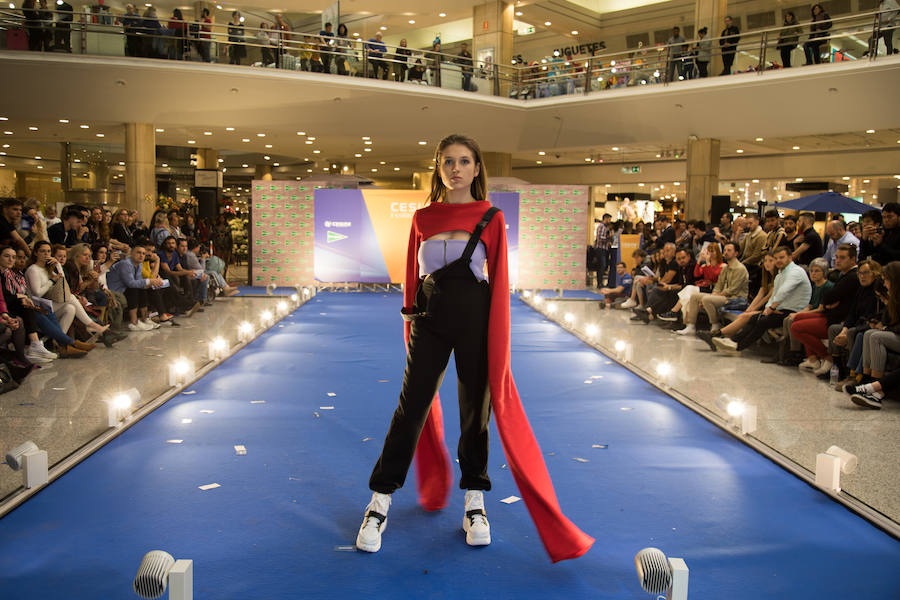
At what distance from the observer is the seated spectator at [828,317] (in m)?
6.62

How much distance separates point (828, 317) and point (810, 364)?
1.64ft

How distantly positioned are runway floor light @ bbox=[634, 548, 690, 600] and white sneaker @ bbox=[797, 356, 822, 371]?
5.30 metres

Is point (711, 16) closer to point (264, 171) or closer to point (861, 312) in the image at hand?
point (861, 312)

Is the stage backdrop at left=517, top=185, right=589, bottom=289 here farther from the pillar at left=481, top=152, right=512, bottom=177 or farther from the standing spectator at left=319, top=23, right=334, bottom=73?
the pillar at left=481, top=152, right=512, bottom=177

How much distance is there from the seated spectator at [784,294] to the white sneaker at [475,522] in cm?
548

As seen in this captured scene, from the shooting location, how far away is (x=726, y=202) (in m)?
15.6

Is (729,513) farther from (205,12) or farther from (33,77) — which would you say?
(205,12)

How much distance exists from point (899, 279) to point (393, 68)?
14.4 m

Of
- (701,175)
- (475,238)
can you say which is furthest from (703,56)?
(475,238)

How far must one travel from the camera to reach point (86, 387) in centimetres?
576

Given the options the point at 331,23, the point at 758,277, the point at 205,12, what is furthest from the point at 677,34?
the point at 205,12

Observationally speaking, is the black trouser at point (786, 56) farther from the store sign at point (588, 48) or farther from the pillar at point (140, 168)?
the pillar at point (140, 168)

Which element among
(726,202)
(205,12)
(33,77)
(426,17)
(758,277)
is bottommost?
(758,277)

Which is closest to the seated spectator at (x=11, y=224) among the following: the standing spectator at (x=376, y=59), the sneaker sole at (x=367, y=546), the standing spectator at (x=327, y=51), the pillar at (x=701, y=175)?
the sneaker sole at (x=367, y=546)
